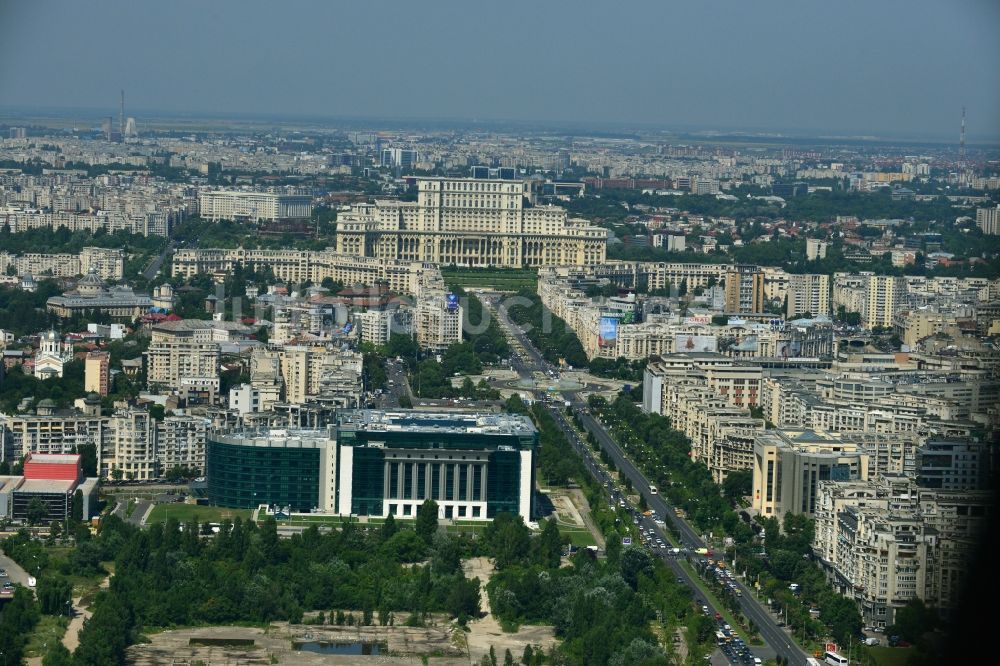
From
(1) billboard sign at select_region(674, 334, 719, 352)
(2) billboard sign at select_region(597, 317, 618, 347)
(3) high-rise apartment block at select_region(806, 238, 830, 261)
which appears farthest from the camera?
(3) high-rise apartment block at select_region(806, 238, 830, 261)

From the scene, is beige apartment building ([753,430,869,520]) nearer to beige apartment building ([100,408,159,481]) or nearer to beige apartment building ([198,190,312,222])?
beige apartment building ([100,408,159,481])

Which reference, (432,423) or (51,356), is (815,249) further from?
(432,423)

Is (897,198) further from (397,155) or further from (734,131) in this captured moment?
(734,131)

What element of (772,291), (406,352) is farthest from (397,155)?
(406,352)

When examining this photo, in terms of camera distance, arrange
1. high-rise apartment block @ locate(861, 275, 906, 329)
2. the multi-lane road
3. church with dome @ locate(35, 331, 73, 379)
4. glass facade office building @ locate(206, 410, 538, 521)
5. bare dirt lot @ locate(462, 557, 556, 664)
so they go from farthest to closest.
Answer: high-rise apartment block @ locate(861, 275, 906, 329)
church with dome @ locate(35, 331, 73, 379)
glass facade office building @ locate(206, 410, 538, 521)
the multi-lane road
bare dirt lot @ locate(462, 557, 556, 664)

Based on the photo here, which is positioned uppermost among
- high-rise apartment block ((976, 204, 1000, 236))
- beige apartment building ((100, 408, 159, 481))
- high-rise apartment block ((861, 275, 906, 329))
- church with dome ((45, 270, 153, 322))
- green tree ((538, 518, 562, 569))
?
high-rise apartment block ((976, 204, 1000, 236))

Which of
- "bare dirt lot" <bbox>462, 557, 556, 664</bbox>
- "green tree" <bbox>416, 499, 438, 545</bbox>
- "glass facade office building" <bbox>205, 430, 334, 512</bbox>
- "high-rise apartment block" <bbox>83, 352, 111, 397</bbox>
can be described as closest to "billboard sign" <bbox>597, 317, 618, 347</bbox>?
"high-rise apartment block" <bbox>83, 352, 111, 397</bbox>
